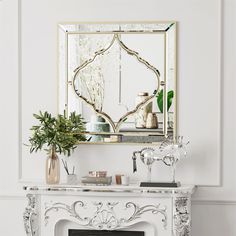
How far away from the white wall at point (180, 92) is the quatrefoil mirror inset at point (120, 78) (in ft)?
0.24

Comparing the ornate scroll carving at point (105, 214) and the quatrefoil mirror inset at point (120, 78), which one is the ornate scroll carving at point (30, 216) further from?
the quatrefoil mirror inset at point (120, 78)

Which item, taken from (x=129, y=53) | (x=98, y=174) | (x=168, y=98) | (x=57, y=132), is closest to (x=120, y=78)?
(x=129, y=53)

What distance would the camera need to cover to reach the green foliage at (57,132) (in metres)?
5.15

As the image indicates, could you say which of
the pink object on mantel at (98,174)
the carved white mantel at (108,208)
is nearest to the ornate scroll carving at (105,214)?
the carved white mantel at (108,208)

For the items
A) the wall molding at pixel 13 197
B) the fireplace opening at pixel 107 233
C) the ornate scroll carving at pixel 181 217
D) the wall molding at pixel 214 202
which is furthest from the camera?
the wall molding at pixel 13 197

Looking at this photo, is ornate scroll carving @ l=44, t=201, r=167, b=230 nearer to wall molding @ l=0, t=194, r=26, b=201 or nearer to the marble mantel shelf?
the marble mantel shelf

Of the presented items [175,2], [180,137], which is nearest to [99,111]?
[180,137]

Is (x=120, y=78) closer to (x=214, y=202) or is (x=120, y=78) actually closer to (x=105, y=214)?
(x=105, y=214)

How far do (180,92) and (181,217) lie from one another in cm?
93

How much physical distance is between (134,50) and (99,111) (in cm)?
51

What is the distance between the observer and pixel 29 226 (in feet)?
16.7

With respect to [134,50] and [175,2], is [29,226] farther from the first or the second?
[175,2]

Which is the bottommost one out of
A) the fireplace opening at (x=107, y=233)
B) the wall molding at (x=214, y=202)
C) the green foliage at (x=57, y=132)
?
the fireplace opening at (x=107, y=233)

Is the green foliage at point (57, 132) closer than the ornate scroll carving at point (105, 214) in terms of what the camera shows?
No
